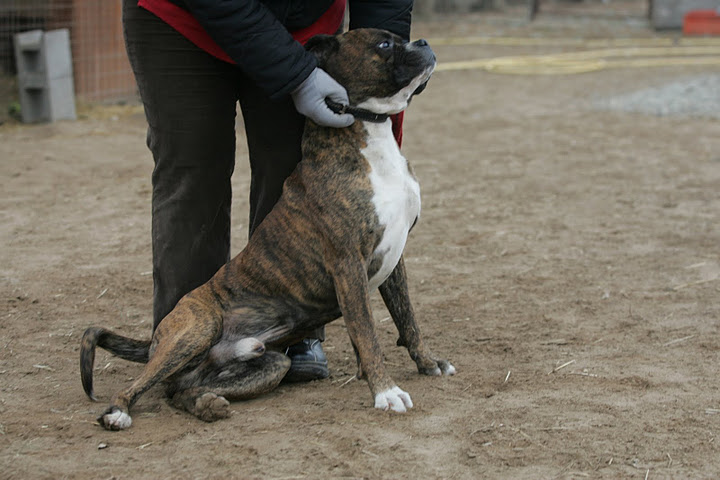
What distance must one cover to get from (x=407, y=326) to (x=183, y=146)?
3.71 feet

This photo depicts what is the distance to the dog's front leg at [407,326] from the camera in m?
3.68

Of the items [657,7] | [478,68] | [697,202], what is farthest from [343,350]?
[657,7]

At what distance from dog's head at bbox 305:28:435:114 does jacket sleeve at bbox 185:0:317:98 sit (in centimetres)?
17

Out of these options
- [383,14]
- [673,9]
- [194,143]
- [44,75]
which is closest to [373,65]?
[383,14]

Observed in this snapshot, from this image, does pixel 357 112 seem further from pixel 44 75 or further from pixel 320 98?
pixel 44 75

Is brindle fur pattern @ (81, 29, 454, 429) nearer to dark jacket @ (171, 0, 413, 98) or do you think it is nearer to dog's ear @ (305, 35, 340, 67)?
dog's ear @ (305, 35, 340, 67)

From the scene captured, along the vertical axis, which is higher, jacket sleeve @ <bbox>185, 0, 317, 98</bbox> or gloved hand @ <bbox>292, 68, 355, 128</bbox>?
jacket sleeve @ <bbox>185, 0, 317, 98</bbox>

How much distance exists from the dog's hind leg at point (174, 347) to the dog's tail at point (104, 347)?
0.16 m

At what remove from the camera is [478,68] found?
1310 cm

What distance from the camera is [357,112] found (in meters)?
3.38

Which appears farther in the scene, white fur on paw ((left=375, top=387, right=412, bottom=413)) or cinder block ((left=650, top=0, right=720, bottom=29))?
cinder block ((left=650, top=0, right=720, bottom=29))

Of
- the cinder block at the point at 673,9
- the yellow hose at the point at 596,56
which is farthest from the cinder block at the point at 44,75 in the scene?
the cinder block at the point at 673,9

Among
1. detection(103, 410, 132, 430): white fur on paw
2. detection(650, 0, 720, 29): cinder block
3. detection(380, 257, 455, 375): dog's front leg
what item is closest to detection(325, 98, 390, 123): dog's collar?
detection(380, 257, 455, 375): dog's front leg

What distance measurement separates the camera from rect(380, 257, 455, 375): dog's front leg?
3684 millimetres
